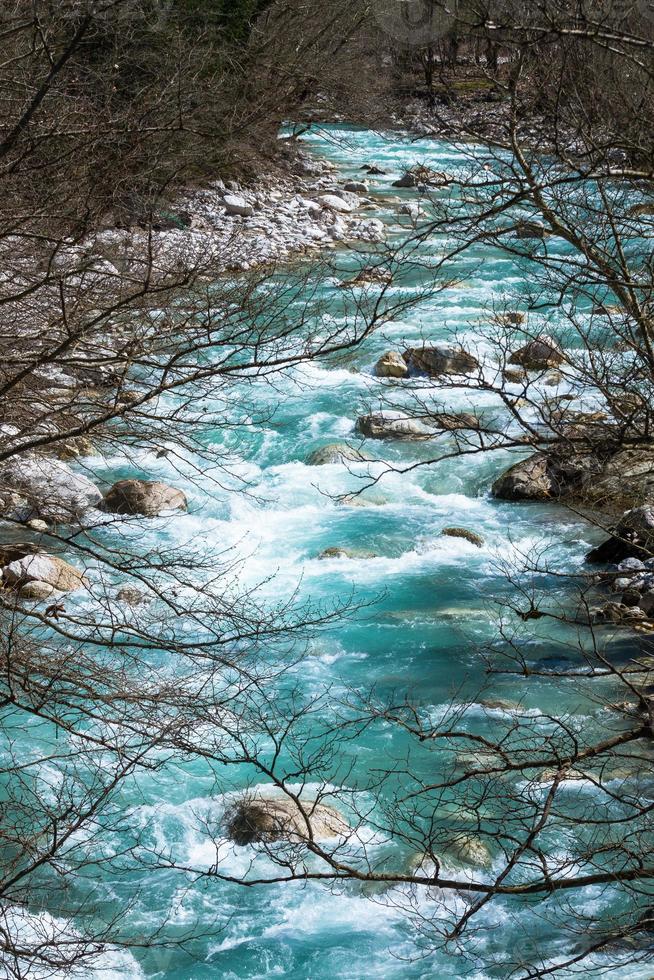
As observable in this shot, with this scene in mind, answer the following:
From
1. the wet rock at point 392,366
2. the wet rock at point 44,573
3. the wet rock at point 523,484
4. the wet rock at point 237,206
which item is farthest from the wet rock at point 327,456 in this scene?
the wet rock at point 237,206

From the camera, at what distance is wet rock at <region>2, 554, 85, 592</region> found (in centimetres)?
831

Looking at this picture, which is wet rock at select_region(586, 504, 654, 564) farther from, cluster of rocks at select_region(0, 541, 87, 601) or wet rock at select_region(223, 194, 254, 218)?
wet rock at select_region(223, 194, 254, 218)

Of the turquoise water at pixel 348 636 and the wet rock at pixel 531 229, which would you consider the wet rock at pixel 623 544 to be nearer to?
the turquoise water at pixel 348 636

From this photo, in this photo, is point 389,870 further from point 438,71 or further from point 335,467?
point 335,467

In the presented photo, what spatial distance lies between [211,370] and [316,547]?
5689 mm

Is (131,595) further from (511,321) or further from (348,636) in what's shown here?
(511,321)

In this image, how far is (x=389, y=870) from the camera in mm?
6023

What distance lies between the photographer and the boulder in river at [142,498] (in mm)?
9945

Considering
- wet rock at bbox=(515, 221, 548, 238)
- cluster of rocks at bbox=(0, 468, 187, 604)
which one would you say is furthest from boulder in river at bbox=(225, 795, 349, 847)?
wet rock at bbox=(515, 221, 548, 238)

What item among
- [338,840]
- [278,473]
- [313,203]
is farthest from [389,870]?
[313,203]

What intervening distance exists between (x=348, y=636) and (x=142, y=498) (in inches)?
103

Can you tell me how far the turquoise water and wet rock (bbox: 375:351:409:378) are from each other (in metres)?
0.36

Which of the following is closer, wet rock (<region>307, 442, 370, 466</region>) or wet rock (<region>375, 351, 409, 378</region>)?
wet rock (<region>307, 442, 370, 466</region>)

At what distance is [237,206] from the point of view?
1900cm
